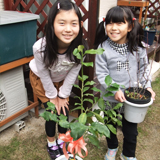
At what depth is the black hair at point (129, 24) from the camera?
55.2 inches

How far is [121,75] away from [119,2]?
3432mm

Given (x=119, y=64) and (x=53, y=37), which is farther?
(x=119, y=64)

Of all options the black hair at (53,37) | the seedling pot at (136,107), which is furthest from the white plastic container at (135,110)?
the black hair at (53,37)

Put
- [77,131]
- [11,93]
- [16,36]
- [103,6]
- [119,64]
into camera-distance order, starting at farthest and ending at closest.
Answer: [103,6]
[11,93]
[16,36]
[119,64]
[77,131]

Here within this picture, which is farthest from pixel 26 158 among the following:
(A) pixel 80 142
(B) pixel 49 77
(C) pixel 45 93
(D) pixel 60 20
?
(D) pixel 60 20

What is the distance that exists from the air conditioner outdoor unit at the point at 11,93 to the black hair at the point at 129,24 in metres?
0.90

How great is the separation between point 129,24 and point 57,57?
1.99ft

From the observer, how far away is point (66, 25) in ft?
4.27

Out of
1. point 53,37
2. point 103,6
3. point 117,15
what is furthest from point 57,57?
point 103,6

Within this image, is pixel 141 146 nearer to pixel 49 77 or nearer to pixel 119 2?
pixel 49 77

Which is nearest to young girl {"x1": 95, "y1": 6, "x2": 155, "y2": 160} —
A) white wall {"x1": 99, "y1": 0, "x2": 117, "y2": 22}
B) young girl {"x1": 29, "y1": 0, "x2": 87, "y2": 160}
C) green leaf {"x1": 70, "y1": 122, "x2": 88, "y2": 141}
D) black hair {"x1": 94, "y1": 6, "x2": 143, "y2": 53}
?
black hair {"x1": 94, "y1": 6, "x2": 143, "y2": 53}

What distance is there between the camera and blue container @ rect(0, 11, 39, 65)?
1683 millimetres

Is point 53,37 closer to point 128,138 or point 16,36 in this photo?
point 16,36

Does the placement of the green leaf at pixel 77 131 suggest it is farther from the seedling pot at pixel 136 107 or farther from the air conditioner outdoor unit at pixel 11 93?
the air conditioner outdoor unit at pixel 11 93
